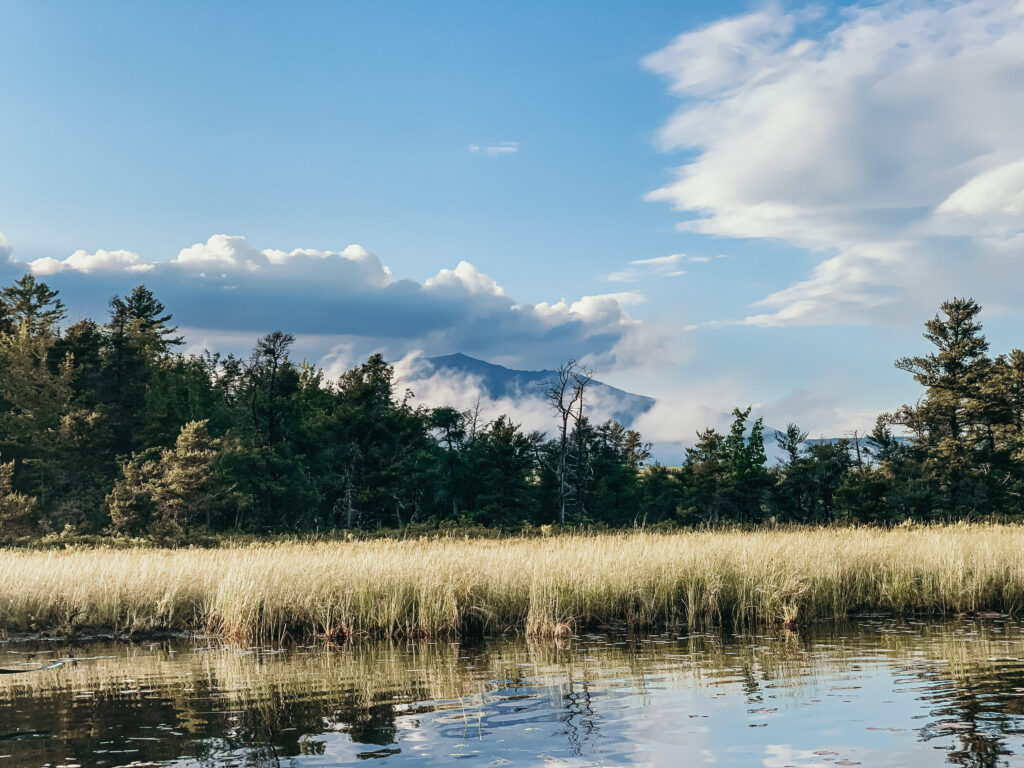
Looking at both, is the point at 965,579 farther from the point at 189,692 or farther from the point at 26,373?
the point at 26,373

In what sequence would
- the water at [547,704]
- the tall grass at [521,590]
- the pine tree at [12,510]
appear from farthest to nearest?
the pine tree at [12,510] < the tall grass at [521,590] < the water at [547,704]

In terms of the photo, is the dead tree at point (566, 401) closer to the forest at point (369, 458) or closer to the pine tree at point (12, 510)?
the forest at point (369, 458)

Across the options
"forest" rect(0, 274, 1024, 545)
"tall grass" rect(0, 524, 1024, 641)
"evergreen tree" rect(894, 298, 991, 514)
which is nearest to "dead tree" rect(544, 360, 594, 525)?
"forest" rect(0, 274, 1024, 545)

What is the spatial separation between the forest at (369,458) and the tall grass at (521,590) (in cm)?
2244

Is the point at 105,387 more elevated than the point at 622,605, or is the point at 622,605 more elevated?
the point at 105,387

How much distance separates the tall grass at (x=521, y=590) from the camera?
14.9m

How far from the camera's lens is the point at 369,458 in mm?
54938

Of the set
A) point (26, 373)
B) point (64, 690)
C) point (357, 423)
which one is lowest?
point (64, 690)

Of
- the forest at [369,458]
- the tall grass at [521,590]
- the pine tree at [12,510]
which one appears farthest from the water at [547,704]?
the pine tree at [12,510]

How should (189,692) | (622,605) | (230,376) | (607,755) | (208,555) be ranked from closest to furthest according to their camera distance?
(607,755) < (189,692) < (622,605) < (208,555) < (230,376)

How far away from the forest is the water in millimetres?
27559

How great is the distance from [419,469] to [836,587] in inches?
1785

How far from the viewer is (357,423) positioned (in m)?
54.8

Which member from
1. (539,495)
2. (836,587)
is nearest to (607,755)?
(836,587)
